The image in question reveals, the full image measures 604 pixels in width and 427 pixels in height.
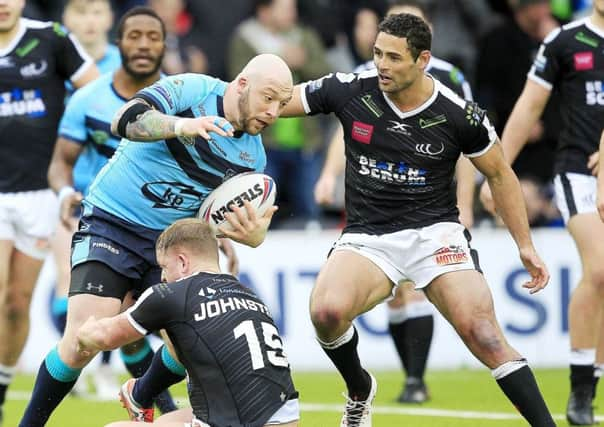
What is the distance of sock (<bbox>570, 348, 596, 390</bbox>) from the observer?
27.4ft

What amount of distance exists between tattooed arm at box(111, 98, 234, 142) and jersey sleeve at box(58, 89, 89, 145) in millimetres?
2248

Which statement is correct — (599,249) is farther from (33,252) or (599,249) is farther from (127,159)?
(33,252)

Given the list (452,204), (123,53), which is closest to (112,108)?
(123,53)

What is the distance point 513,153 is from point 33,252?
321 cm

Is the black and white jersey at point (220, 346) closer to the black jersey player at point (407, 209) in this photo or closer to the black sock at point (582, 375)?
the black jersey player at point (407, 209)

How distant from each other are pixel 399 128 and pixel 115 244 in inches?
64.8

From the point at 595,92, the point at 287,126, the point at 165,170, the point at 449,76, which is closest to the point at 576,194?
the point at 595,92

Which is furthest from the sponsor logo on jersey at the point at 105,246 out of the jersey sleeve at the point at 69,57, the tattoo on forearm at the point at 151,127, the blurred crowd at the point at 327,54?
the blurred crowd at the point at 327,54

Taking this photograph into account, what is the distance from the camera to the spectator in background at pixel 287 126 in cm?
1329

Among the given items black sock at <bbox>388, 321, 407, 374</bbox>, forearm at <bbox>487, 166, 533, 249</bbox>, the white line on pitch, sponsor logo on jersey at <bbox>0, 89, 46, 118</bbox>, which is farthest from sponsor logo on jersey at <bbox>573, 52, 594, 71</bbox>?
sponsor logo on jersey at <bbox>0, 89, 46, 118</bbox>

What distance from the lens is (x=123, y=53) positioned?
8.78 meters

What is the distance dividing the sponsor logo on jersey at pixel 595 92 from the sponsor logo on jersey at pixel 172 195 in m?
2.81

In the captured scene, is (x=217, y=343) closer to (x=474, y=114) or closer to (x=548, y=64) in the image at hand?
(x=474, y=114)

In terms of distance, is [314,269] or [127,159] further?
[314,269]
